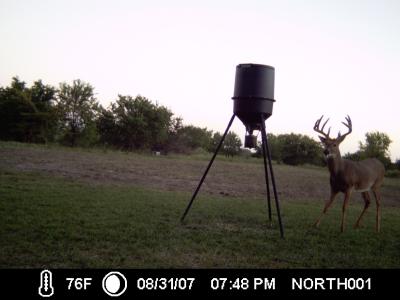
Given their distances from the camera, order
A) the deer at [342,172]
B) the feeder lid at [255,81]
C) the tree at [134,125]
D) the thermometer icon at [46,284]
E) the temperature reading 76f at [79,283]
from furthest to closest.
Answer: the tree at [134,125], the deer at [342,172], the feeder lid at [255,81], the temperature reading 76f at [79,283], the thermometer icon at [46,284]

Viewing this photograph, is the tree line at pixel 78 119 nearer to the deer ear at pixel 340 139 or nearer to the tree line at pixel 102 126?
the tree line at pixel 102 126

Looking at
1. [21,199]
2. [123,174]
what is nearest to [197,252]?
[21,199]

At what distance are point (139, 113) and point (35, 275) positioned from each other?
4592 centimetres

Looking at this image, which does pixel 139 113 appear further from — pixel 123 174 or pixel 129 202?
pixel 129 202

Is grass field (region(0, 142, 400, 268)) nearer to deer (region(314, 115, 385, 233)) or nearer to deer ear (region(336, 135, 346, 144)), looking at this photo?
deer (region(314, 115, 385, 233))

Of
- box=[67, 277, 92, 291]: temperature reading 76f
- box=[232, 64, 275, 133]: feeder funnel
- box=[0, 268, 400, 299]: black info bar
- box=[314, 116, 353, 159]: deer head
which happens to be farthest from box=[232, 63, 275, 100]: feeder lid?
box=[67, 277, 92, 291]: temperature reading 76f

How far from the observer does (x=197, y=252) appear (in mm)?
6047

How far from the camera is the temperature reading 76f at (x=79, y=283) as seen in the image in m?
4.24

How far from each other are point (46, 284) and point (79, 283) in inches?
14.2

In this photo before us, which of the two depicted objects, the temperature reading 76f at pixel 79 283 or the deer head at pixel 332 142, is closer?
the temperature reading 76f at pixel 79 283

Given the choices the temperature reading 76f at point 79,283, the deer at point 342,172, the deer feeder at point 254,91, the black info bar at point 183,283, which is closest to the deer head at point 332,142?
the deer at point 342,172

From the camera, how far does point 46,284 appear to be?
4254 mm

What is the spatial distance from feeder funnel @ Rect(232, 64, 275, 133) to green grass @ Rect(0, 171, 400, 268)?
2610mm

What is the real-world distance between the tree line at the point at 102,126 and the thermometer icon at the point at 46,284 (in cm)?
4109
